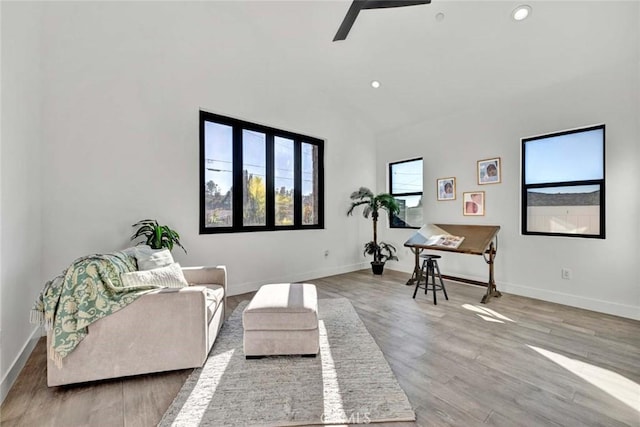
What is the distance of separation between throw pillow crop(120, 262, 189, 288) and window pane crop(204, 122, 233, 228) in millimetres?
1617

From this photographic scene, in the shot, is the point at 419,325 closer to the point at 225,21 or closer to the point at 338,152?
the point at 338,152

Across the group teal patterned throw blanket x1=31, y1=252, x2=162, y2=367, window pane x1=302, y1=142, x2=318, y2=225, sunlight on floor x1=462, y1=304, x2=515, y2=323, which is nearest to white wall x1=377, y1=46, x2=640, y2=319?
sunlight on floor x1=462, y1=304, x2=515, y2=323

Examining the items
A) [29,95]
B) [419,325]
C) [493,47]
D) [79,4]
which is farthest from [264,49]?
[419,325]

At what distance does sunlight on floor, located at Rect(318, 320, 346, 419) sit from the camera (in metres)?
1.69

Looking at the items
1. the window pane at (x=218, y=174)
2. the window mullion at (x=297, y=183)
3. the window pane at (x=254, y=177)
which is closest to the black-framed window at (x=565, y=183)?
the window mullion at (x=297, y=183)

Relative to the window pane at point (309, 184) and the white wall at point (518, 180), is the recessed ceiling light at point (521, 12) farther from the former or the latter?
the window pane at point (309, 184)

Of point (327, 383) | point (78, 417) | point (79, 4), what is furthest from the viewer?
point (79, 4)

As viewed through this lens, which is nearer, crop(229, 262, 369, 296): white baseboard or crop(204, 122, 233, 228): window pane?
crop(204, 122, 233, 228): window pane

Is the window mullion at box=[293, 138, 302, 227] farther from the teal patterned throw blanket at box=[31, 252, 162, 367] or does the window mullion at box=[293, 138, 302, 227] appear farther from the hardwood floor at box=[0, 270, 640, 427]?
the teal patterned throw blanket at box=[31, 252, 162, 367]

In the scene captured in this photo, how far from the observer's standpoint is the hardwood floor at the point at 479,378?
165 centimetres

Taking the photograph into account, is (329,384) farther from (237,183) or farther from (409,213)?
(409,213)

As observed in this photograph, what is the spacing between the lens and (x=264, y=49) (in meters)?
4.10

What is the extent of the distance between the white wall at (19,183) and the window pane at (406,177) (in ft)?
17.5

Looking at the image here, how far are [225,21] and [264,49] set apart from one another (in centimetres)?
64
